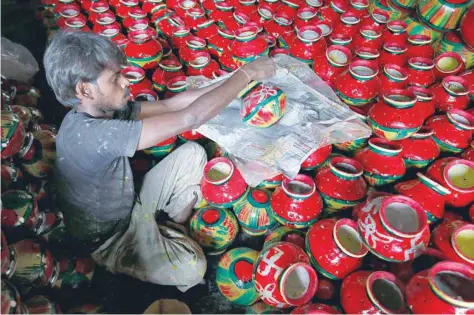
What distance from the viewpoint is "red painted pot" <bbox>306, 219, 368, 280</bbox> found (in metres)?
1.50

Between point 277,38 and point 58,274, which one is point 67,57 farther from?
point 277,38

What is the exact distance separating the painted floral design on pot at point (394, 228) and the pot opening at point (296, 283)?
0.87ft

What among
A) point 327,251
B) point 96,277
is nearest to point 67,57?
point 96,277

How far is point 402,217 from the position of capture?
1.48 m

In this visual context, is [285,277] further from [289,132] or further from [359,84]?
[359,84]

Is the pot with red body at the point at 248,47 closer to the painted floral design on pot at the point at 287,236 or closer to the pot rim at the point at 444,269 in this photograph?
the painted floral design on pot at the point at 287,236

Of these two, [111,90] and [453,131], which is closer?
[111,90]

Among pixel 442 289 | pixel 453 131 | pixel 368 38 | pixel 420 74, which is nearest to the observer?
pixel 442 289

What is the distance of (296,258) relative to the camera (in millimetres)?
1528

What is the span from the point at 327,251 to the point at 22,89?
2.22 metres

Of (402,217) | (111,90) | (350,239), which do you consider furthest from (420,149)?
(111,90)

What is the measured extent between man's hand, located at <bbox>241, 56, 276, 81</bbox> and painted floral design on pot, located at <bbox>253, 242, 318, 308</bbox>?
31.2 inches

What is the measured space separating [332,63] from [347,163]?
716 mm

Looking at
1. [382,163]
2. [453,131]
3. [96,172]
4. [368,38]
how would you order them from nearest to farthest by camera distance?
[96,172]
[382,163]
[453,131]
[368,38]
